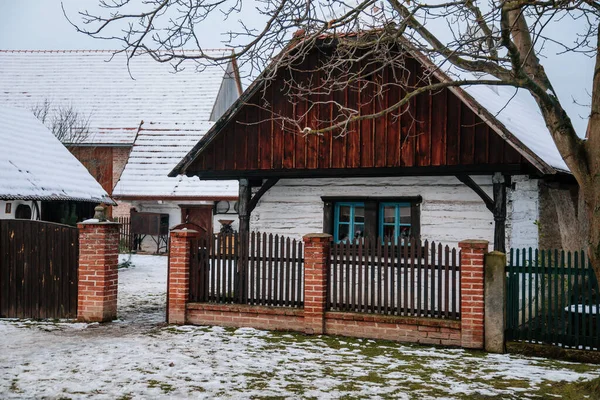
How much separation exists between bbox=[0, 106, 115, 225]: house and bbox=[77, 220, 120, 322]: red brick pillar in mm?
6582

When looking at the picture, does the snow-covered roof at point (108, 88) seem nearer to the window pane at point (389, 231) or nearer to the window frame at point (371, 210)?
the window frame at point (371, 210)

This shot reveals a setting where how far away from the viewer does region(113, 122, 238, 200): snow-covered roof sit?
2527 cm

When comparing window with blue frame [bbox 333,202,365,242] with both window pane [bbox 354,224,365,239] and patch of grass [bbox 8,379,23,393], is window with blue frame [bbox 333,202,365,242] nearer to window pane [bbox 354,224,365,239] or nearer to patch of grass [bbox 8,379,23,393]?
window pane [bbox 354,224,365,239]

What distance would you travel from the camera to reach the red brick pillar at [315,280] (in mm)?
10023

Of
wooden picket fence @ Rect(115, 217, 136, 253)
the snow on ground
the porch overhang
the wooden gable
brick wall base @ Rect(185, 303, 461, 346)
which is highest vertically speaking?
the wooden gable

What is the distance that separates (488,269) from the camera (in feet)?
30.0

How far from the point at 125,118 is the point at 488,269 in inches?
967

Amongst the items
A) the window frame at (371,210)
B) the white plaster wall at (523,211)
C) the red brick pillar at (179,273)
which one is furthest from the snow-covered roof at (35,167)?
the white plaster wall at (523,211)

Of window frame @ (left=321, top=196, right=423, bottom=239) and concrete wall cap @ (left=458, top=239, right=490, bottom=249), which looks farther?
window frame @ (left=321, top=196, right=423, bottom=239)

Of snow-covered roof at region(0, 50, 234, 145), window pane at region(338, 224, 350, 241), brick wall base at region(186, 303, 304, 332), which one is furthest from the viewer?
snow-covered roof at region(0, 50, 234, 145)

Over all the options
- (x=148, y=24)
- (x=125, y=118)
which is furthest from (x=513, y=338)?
(x=125, y=118)

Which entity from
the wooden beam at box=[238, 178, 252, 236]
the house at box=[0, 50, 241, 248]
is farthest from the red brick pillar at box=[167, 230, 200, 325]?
the house at box=[0, 50, 241, 248]

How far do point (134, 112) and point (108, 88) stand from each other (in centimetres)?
273

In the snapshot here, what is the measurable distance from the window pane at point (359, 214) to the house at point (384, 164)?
0.02m
